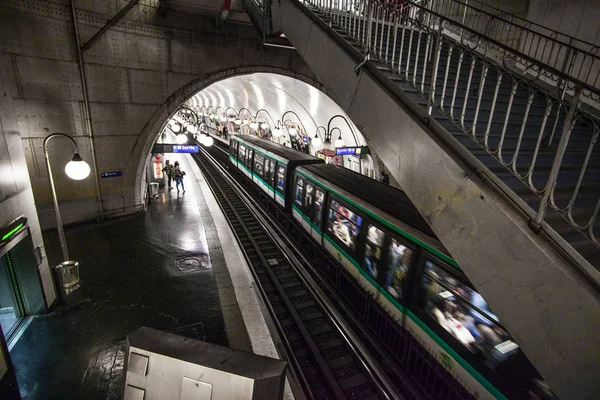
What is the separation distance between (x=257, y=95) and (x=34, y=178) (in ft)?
49.6

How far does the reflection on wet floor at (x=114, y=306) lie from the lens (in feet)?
15.3

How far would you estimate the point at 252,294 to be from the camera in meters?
6.81

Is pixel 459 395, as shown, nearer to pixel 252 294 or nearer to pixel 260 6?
pixel 252 294

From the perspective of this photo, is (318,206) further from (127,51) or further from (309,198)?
(127,51)

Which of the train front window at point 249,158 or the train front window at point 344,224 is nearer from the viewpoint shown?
the train front window at point 344,224

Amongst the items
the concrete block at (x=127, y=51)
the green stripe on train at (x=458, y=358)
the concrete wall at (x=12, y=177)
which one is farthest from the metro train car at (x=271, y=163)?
the concrete wall at (x=12, y=177)

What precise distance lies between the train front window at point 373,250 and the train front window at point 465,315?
1.10 m

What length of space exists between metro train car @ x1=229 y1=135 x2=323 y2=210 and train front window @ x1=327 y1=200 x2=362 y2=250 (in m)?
3.34

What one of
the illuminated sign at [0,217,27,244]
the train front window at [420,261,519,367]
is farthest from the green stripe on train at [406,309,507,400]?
the illuminated sign at [0,217,27,244]

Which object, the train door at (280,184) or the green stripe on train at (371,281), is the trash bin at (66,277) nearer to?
the green stripe on train at (371,281)

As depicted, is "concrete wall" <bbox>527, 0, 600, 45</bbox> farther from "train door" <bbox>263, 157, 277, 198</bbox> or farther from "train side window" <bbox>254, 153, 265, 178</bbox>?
"train side window" <bbox>254, 153, 265, 178</bbox>

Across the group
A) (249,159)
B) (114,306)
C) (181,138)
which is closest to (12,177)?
(114,306)

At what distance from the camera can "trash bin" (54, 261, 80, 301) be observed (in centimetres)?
620

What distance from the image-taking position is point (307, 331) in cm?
580
